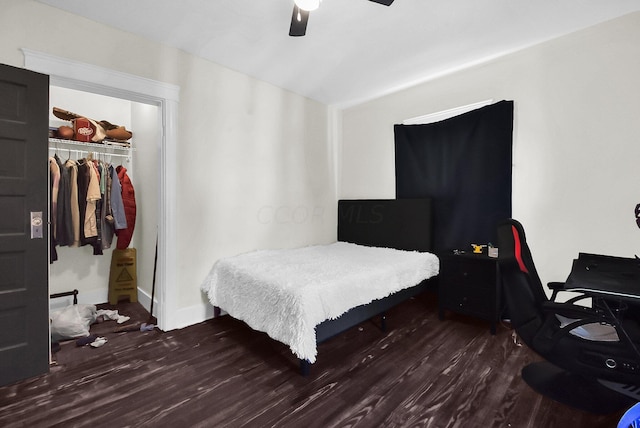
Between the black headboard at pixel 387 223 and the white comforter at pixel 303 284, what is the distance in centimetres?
25

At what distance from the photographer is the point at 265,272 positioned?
2484 mm

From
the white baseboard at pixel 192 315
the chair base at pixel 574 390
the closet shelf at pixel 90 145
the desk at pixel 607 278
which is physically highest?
the closet shelf at pixel 90 145

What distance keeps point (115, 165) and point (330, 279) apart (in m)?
3.08

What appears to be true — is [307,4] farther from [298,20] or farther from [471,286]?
[471,286]

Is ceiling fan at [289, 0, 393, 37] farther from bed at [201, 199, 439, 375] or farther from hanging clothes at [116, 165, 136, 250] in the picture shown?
hanging clothes at [116, 165, 136, 250]

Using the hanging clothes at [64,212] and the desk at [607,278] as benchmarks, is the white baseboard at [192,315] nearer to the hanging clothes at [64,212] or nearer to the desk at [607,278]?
the hanging clothes at [64,212]

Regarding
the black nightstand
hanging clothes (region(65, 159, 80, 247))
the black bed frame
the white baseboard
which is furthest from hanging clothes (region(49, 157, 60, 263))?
the black nightstand

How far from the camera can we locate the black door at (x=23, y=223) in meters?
1.88

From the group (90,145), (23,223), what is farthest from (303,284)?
(90,145)

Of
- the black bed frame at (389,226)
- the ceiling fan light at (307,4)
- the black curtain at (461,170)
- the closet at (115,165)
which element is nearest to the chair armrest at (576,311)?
the black bed frame at (389,226)

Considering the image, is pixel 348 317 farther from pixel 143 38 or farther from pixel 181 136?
pixel 143 38

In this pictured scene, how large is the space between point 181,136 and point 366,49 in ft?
6.29

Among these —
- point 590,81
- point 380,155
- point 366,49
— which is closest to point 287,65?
point 366,49

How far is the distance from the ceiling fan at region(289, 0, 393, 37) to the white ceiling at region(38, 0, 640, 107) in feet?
0.92
